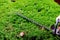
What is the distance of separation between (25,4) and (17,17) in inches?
20.6

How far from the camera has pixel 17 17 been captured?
5270 mm

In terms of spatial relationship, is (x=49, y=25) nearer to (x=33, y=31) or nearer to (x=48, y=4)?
(x=33, y=31)

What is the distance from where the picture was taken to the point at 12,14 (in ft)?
17.6

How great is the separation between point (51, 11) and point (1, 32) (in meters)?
1.44

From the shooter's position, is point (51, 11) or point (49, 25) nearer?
point (49, 25)

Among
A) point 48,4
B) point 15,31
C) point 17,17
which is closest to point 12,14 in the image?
point 17,17

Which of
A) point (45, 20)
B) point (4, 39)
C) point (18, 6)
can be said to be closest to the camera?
point (4, 39)

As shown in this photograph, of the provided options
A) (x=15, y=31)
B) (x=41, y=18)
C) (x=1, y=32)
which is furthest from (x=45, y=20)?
(x=1, y=32)

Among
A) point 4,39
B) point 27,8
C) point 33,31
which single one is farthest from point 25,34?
point 27,8

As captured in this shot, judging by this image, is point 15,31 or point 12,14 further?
point 12,14

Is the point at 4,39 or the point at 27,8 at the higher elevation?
the point at 27,8

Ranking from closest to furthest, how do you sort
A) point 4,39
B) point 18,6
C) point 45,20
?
point 4,39 < point 45,20 < point 18,6

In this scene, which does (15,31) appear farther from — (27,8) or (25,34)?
(27,8)

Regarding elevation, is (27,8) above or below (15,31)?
above
